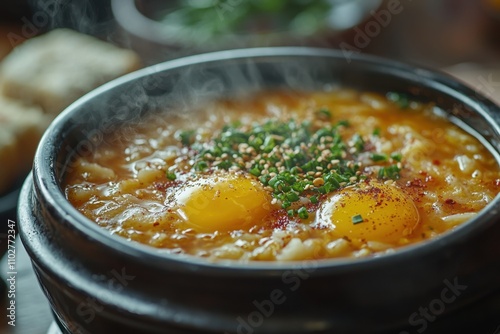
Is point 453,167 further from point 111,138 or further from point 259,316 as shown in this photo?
point 111,138

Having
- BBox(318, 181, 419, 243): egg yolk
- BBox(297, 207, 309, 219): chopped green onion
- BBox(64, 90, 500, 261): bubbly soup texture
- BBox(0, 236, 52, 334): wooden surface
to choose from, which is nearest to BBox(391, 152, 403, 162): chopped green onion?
BBox(64, 90, 500, 261): bubbly soup texture

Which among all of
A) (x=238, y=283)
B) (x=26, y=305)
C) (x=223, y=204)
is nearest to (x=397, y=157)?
(x=223, y=204)

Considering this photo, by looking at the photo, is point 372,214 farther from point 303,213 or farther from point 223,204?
point 223,204

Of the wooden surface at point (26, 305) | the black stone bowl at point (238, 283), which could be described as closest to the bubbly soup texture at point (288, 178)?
the black stone bowl at point (238, 283)

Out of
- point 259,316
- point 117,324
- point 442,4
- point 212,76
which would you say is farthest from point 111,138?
point 442,4

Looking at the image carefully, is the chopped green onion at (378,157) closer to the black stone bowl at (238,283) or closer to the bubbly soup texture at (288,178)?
the bubbly soup texture at (288,178)

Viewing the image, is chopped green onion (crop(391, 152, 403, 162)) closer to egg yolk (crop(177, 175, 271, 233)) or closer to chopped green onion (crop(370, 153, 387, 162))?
chopped green onion (crop(370, 153, 387, 162))
